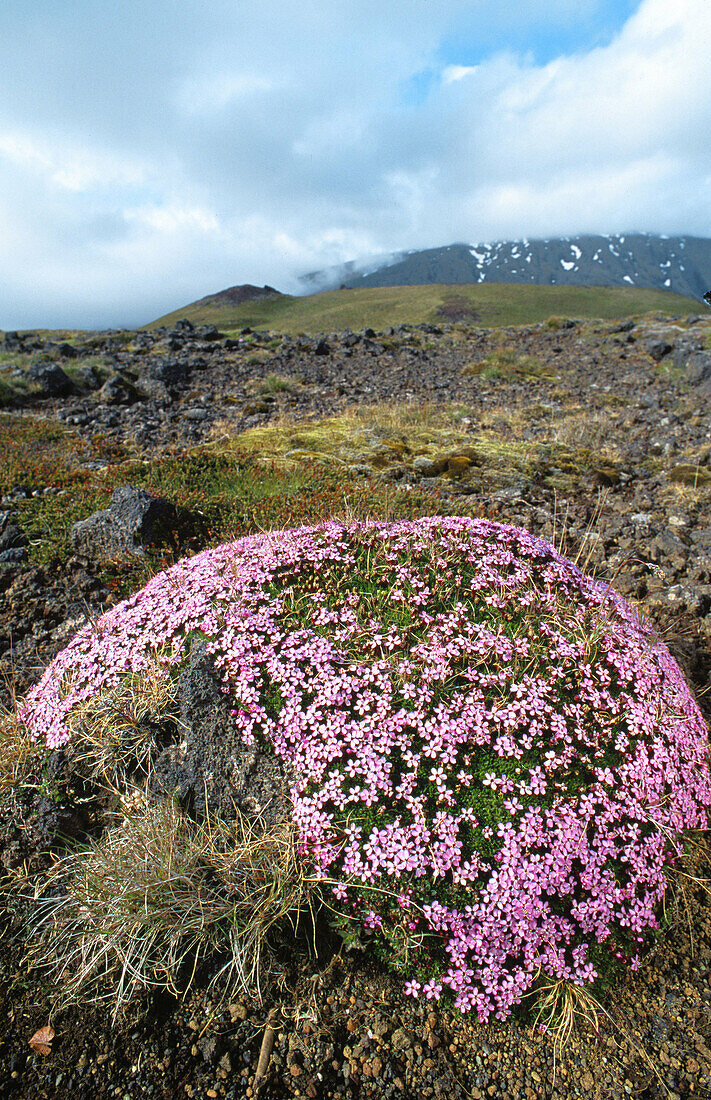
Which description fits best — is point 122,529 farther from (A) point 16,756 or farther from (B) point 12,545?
(A) point 16,756

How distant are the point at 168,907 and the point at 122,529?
453cm

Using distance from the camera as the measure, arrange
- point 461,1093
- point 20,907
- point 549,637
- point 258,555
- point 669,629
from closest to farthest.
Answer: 1. point 461,1093
2. point 20,907
3. point 549,637
4. point 258,555
5. point 669,629

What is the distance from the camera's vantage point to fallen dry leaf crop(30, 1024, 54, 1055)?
101 inches

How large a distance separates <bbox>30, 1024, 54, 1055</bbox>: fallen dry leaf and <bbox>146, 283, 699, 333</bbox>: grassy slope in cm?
11545

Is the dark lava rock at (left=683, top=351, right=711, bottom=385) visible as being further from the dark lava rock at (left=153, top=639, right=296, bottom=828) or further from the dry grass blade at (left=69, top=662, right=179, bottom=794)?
the dry grass blade at (left=69, top=662, right=179, bottom=794)

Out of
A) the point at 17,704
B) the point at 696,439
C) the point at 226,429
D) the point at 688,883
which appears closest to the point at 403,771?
the point at 688,883

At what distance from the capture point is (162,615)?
4211mm

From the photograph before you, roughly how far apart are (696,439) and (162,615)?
1313cm

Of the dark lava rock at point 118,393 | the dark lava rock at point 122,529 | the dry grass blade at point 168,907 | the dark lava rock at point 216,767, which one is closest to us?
the dry grass blade at point 168,907

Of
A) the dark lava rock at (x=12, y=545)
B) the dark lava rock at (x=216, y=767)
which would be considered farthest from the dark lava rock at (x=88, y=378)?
the dark lava rock at (x=216, y=767)

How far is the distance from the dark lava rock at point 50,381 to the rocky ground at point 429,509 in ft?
0.22

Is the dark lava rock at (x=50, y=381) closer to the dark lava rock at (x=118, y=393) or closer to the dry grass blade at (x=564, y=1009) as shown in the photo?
the dark lava rock at (x=118, y=393)

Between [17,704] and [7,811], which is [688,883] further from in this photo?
[17,704]

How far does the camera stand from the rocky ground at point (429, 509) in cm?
255
